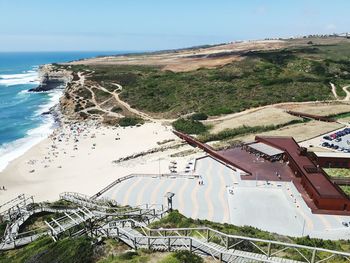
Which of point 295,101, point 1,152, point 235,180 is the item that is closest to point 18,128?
point 1,152

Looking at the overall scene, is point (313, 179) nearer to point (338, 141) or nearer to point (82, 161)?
point (338, 141)

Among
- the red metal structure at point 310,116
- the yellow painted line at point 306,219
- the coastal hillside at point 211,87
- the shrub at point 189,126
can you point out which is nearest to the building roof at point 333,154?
the yellow painted line at point 306,219

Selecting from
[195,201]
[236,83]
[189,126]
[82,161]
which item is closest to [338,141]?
[189,126]

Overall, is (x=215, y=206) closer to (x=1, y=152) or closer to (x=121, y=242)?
(x=121, y=242)

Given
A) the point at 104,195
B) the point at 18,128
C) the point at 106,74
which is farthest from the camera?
the point at 106,74

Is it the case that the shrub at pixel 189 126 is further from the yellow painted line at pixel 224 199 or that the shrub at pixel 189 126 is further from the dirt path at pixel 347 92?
the dirt path at pixel 347 92
